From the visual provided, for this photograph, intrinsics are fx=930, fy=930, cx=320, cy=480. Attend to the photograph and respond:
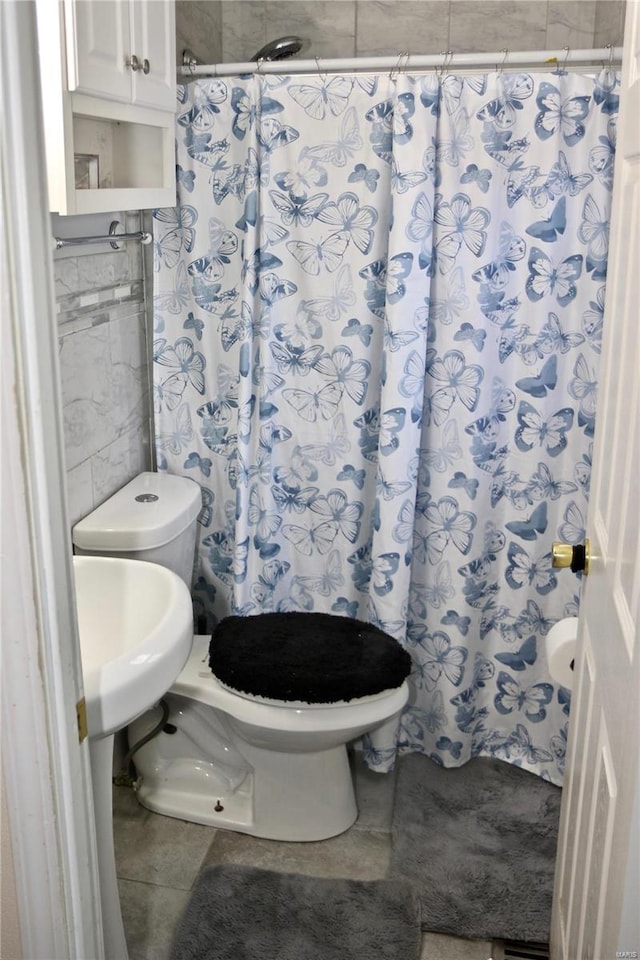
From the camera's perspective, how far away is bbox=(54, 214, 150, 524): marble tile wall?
6.52 feet

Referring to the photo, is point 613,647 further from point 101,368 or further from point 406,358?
point 101,368

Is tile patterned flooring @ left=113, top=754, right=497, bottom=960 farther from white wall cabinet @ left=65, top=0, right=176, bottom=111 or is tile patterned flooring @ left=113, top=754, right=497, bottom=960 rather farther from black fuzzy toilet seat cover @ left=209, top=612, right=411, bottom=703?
white wall cabinet @ left=65, top=0, right=176, bottom=111

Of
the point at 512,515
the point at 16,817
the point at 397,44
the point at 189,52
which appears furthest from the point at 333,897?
the point at 397,44

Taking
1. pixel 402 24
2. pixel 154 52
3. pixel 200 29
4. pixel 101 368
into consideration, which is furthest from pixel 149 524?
pixel 402 24

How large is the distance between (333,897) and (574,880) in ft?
2.54

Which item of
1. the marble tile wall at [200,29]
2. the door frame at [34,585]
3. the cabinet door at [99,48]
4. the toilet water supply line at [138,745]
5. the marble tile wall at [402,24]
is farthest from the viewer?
the marble tile wall at [402,24]

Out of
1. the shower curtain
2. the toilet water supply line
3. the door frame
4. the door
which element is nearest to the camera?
the door frame

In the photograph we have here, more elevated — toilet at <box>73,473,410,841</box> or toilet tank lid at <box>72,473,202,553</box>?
toilet tank lid at <box>72,473,202,553</box>

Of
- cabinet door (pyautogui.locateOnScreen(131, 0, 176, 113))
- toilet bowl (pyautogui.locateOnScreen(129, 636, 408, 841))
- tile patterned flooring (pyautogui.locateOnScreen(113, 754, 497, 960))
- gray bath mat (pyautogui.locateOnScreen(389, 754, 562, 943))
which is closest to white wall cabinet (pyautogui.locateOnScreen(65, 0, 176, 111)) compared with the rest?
cabinet door (pyautogui.locateOnScreen(131, 0, 176, 113))

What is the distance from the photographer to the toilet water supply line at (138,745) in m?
2.25

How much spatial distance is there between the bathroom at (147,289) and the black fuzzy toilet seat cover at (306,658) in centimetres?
43

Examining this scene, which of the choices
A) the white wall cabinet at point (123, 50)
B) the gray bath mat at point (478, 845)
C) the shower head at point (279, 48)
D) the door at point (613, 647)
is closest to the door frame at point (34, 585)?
the door at point (613, 647)

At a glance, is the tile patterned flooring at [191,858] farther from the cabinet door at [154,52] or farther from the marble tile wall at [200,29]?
the marble tile wall at [200,29]

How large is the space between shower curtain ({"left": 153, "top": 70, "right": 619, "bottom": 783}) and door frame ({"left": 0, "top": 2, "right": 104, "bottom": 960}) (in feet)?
4.50
